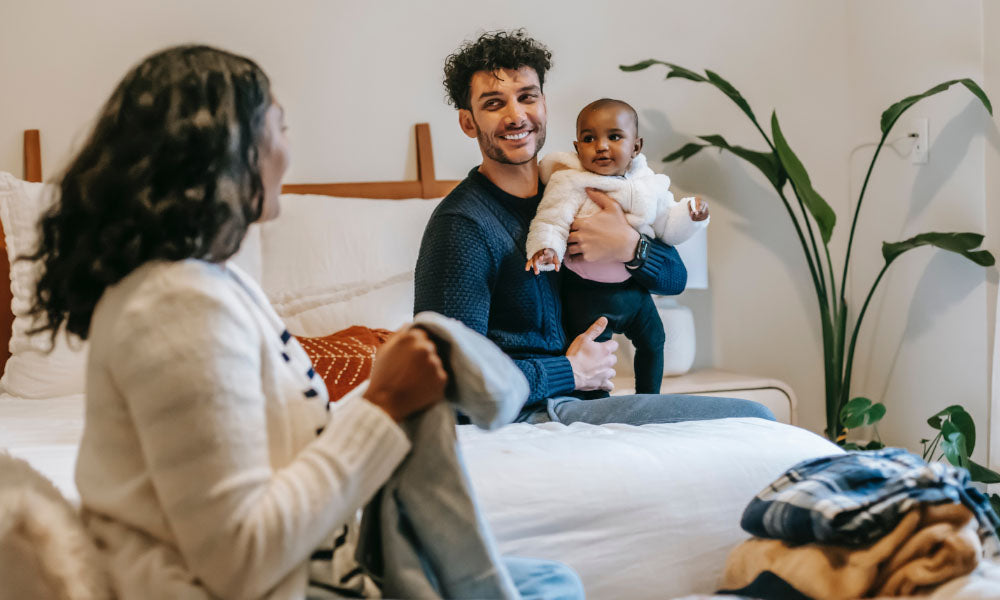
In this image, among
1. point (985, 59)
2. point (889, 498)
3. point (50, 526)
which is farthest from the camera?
point (985, 59)

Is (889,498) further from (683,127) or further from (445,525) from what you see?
(683,127)

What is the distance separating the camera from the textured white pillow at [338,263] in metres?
2.17

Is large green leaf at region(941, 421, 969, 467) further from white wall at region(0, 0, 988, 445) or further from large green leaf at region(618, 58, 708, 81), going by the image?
large green leaf at region(618, 58, 708, 81)

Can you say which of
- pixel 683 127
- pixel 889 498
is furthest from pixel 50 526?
pixel 683 127

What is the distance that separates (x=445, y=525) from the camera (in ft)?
2.95

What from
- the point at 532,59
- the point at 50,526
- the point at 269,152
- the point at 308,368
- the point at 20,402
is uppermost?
the point at 532,59

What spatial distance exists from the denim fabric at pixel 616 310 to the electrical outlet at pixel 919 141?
1.13 meters

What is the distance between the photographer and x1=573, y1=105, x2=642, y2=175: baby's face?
1915 millimetres

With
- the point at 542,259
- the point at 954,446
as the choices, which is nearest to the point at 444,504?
the point at 542,259

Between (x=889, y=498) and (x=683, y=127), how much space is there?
77.0 inches

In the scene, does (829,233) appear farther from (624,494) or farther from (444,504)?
(444,504)

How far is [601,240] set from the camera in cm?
181

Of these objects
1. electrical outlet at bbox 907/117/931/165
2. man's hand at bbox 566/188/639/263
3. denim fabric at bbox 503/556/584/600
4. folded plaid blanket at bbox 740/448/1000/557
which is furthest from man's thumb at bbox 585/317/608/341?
electrical outlet at bbox 907/117/931/165

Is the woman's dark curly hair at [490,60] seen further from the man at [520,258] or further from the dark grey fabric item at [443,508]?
the dark grey fabric item at [443,508]
